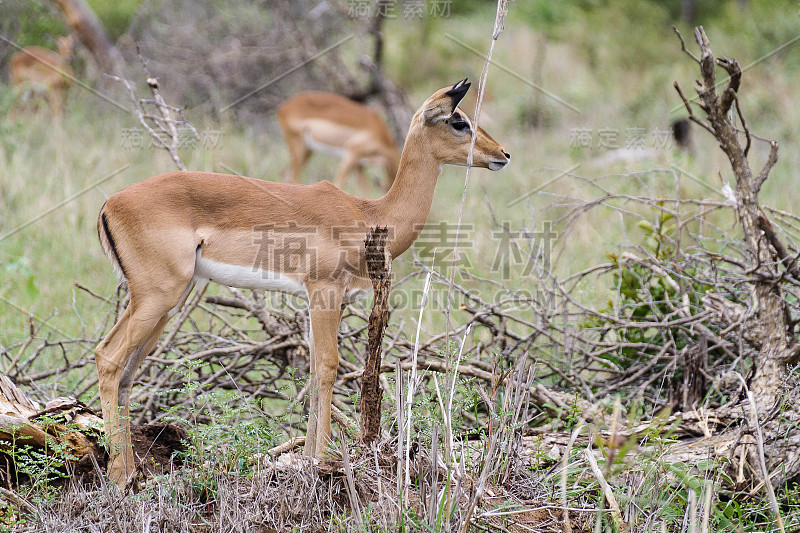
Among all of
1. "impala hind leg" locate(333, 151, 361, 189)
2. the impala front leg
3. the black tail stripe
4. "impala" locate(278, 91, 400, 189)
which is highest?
"impala" locate(278, 91, 400, 189)

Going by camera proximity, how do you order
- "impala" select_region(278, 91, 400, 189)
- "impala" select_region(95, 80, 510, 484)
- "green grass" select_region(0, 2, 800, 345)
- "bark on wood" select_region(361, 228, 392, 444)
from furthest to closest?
"impala" select_region(278, 91, 400, 189) < "green grass" select_region(0, 2, 800, 345) < "impala" select_region(95, 80, 510, 484) < "bark on wood" select_region(361, 228, 392, 444)

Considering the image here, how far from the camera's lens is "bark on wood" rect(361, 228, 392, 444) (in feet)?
10.9

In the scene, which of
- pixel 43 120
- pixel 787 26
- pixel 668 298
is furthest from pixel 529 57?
pixel 668 298

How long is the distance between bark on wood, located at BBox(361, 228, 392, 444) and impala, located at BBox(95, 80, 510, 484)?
0.23 metres

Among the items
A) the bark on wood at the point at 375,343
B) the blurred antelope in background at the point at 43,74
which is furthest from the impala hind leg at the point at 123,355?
the blurred antelope in background at the point at 43,74

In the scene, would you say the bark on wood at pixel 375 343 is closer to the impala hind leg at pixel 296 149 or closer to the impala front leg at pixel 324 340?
the impala front leg at pixel 324 340

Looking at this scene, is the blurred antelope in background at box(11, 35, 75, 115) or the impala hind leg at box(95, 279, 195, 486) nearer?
the impala hind leg at box(95, 279, 195, 486)

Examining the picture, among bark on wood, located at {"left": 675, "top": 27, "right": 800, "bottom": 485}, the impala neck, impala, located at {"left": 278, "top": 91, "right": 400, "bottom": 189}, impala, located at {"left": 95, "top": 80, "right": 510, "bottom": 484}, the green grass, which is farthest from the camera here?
impala, located at {"left": 278, "top": 91, "right": 400, "bottom": 189}

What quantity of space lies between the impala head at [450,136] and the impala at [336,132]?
20.9ft

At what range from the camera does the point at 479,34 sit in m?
16.5

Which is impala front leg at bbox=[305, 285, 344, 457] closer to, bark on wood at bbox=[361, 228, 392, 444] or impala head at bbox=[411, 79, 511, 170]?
bark on wood at bbox=[361, 228, 392, 444]

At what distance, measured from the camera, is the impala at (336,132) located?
1068 cm

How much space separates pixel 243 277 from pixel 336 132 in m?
7.17

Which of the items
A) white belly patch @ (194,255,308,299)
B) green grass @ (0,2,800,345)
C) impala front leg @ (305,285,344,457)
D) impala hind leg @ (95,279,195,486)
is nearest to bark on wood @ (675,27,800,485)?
green grass @ (0,2,800,345)
